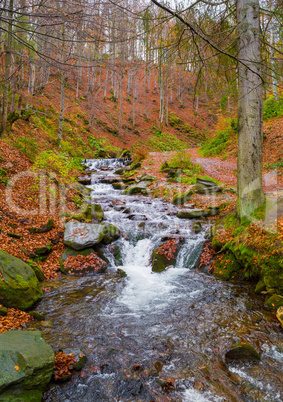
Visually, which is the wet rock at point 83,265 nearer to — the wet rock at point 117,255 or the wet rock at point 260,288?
the wet rock at point 117,255

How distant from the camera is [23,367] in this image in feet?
8.25

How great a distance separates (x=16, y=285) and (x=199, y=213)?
264 inches

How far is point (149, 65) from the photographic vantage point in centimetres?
410

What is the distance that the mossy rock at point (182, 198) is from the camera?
36.0ft

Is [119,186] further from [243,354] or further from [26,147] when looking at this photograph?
[243,354]

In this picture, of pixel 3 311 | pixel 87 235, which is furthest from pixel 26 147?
pixel 3 311

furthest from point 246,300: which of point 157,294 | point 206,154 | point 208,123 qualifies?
point 208,123

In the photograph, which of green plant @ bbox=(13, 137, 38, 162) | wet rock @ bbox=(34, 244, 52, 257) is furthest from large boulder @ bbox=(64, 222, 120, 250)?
green plant @ bbox=(13, 137, 38, 162)

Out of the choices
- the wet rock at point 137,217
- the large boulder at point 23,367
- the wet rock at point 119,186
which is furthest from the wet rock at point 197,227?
the wet rock at point 119,186

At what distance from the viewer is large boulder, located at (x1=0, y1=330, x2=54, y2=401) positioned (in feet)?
7.83

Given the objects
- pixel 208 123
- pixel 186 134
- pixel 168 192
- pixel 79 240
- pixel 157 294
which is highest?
pixel 208 123

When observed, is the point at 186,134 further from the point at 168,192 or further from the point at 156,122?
the point at 168,192

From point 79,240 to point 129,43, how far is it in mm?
5297

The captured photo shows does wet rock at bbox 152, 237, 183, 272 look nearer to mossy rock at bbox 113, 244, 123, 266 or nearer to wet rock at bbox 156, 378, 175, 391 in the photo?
mossy rock at bbox 113, 244, 123, 266
